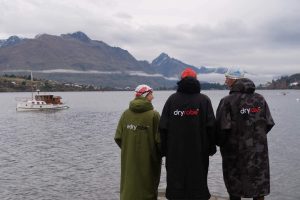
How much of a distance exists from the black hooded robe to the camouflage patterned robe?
1.13 ft

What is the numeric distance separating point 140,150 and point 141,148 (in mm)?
50

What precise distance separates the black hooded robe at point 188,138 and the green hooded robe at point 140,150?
586mm

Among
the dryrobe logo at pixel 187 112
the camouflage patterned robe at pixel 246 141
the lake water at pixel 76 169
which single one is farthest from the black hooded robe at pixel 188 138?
the lake water at pixel 76 169

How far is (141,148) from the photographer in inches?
368

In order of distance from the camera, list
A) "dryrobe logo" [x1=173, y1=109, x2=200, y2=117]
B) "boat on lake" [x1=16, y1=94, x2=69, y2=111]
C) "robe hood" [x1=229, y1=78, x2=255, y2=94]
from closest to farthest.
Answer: "dryrobe logo" [x1=173, y1=109, x2=200, y2=117], "robe hood" [x1=229, y1=78, x2=255, y2=94], "boat on lake" [x1=16, y1=94, x2=69, y2=111]

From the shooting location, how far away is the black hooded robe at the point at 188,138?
861cm

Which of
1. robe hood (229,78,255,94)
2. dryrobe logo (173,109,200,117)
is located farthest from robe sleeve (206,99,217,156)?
robe hood (229,78,255,94)

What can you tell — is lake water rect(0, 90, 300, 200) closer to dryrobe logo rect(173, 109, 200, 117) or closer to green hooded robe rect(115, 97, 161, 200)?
green hooded robe rect(115, 97, 161, 200)

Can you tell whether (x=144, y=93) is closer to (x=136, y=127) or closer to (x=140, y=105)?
(x=140, y=105)

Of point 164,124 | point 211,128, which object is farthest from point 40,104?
point 211,128

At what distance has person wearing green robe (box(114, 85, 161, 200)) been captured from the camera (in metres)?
9.34

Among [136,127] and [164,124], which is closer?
[164,124]

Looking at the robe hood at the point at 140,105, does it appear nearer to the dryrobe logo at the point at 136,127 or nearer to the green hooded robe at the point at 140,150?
the green hooded robe at the point at 140,150

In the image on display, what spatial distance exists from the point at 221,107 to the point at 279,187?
18526mm
